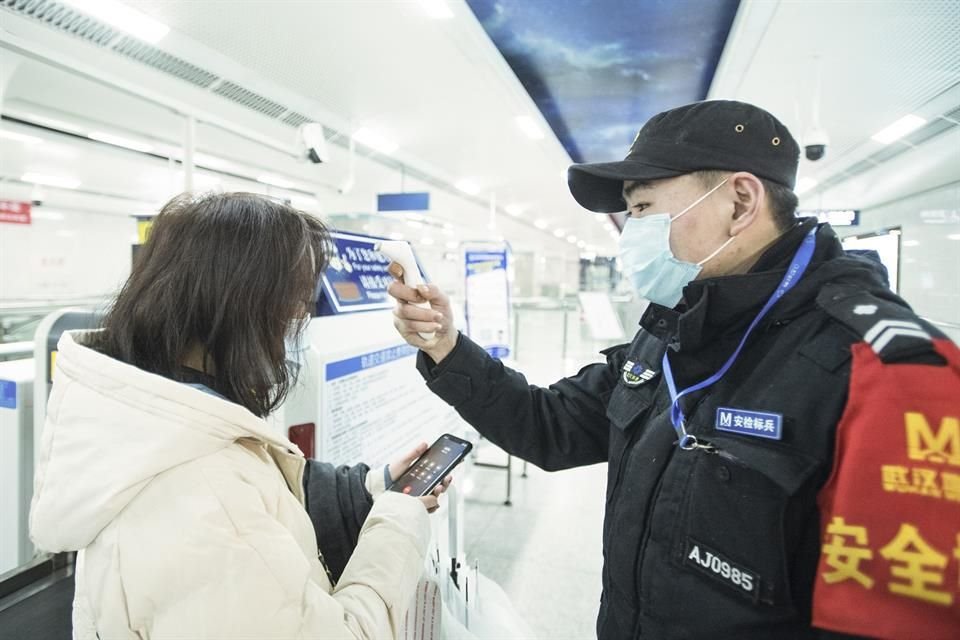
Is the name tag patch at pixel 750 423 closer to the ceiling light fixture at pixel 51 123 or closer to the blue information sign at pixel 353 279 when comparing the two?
the blue information sign at pixel 353 279

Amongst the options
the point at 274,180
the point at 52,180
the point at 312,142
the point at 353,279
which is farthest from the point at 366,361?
the point at 52,180

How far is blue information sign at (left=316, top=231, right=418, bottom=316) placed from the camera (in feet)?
5.61

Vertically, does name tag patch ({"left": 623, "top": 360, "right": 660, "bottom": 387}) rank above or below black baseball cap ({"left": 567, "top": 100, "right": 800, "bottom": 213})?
below

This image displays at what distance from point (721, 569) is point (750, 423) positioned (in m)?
0.24

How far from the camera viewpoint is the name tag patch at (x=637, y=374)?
108cm

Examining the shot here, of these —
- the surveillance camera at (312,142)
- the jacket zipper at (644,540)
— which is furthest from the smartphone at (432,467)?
the surveillance camera at (312,142)

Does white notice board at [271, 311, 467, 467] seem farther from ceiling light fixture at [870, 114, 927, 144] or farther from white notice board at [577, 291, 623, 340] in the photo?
ceiling light fixture at [870, 114, 927, 144]

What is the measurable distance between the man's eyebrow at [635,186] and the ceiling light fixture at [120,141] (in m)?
6.06

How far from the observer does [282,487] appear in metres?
0.78

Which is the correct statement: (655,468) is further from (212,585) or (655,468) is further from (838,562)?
(212,585)

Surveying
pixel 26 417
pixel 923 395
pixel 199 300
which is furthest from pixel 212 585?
pixel 26 417

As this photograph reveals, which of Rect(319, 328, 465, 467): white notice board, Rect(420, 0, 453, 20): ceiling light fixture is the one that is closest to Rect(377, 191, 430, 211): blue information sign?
Rect(420, 0, 453, 20): ceiling light fixture

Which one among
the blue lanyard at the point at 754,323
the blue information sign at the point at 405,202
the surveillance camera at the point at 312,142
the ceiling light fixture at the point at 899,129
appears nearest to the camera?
the blue lanyard at the point at 754,323

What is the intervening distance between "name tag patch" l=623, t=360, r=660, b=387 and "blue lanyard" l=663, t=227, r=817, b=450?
0.14 metres
